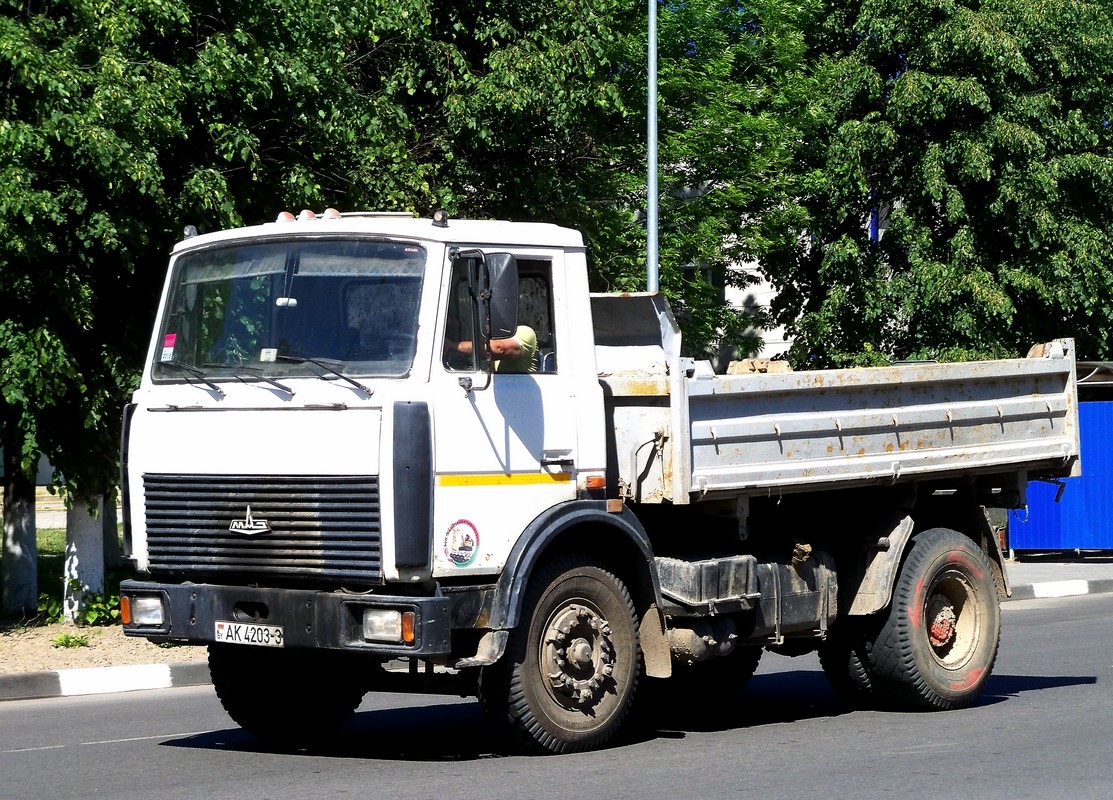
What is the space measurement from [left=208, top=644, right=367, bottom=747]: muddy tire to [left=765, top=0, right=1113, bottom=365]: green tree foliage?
17.1m

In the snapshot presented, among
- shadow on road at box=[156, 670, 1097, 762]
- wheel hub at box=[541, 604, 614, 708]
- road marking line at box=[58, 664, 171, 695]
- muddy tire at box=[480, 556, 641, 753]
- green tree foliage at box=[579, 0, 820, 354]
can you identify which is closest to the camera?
muddy tire at box=[480, 556, 641, 753]

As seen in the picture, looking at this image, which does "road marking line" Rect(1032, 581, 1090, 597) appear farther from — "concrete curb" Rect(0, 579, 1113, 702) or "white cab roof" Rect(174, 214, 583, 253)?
"white cab roof" Rect(174, 214, 583, 253)

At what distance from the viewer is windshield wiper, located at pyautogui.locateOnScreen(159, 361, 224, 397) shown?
24.9 feet

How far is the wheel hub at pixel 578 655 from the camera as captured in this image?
7590 mm

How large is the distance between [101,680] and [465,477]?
5651 mm

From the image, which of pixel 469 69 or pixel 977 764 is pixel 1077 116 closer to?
pixel 469 69

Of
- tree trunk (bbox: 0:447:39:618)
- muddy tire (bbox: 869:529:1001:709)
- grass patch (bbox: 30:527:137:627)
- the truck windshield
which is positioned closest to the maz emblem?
the truck windshield

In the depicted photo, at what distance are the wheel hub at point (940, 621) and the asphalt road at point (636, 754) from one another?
46 centimetres

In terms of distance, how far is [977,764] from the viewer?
752 cm

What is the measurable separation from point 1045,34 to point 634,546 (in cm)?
1956

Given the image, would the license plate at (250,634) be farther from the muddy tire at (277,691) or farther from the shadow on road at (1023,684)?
the shadow on road at (1023,684)

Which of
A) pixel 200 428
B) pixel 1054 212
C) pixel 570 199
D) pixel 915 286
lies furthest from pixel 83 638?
pixel 1054 212

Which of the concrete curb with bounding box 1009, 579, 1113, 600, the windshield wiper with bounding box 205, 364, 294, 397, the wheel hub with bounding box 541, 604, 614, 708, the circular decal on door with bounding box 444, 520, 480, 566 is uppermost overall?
the windshield wiper with bounding box 205, 364, 294, 397

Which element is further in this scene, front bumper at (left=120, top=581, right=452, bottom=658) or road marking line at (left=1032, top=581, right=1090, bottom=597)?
road marking line at (left=1032, top=581, right=1090, bottom=597)
